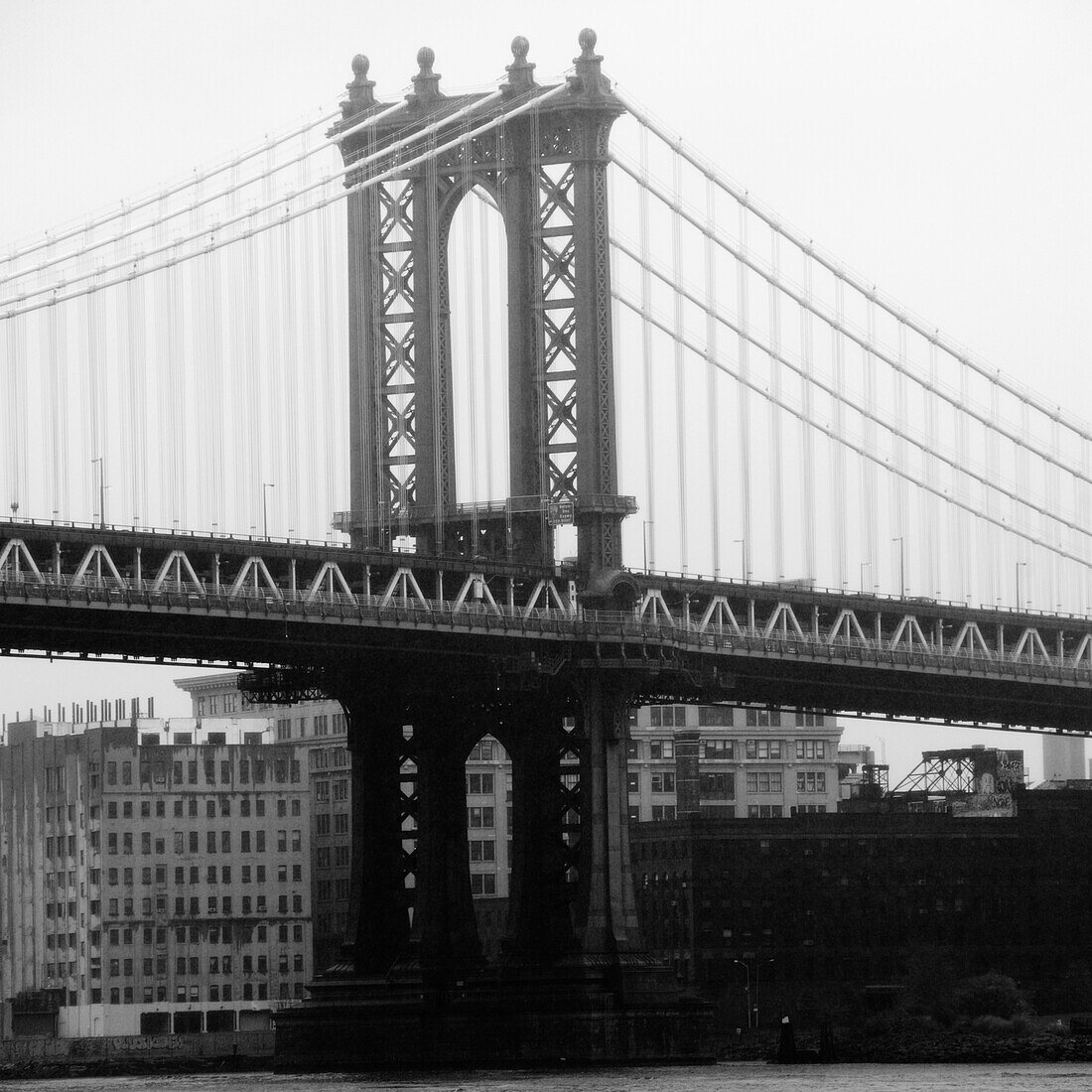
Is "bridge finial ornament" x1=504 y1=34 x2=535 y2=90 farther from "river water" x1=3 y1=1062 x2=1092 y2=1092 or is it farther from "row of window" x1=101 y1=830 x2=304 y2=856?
"row of window" x1=101 y1=830 x2=304 y2=856

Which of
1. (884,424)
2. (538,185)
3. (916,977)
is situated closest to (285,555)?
(538,185)

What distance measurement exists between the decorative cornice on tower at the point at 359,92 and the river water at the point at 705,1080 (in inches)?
1412

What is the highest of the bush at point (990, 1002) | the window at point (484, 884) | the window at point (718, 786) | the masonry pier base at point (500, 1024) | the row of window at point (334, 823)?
the window at point (718, 786)

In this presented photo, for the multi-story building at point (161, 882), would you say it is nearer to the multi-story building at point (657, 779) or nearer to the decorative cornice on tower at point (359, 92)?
the multi-story building at point (657, 779)

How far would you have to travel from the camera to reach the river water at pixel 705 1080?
295ft

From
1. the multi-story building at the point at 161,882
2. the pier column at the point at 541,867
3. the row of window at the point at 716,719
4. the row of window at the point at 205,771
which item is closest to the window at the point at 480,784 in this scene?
the multi-story building at the point at 161,882

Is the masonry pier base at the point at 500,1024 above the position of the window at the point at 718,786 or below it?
below

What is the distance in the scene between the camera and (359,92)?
115 m

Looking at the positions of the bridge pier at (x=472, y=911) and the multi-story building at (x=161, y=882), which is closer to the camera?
the bridge pier at (x=472, y=911)

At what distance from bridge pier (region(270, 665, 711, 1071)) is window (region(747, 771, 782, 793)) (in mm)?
80115

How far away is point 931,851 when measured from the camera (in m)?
161

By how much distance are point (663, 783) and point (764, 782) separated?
7.92 m

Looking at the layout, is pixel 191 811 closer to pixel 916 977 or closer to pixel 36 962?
pixel 36 962

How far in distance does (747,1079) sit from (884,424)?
28976 mm
